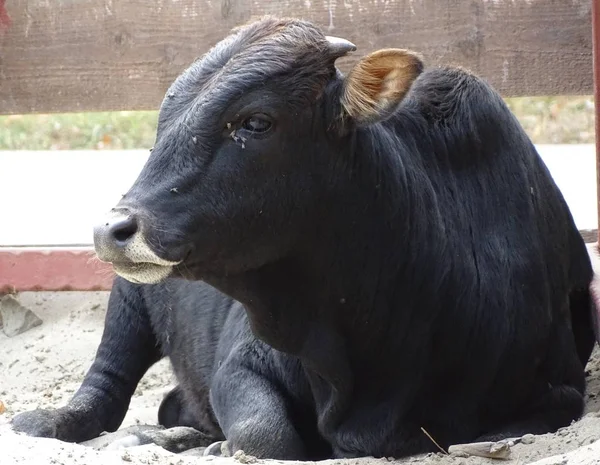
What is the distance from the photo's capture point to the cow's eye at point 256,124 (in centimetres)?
354

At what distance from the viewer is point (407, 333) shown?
3.98 m

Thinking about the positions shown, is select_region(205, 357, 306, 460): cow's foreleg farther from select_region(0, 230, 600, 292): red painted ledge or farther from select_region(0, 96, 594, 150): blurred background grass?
select_region(0, 96, 594, 150): blurred background grass

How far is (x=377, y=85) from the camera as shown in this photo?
3.64 m

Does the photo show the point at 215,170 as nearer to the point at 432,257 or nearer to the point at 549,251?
the point at 432,257

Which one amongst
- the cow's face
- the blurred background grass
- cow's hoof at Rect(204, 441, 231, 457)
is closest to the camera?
the cow's face

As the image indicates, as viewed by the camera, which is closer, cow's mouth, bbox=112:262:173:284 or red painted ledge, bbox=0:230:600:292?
cow's mouth, bbox=112:262:173:284

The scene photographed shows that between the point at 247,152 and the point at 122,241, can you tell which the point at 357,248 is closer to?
the point at 247,152

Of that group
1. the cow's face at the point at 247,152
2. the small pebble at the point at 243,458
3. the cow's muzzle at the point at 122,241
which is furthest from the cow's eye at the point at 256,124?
the small pebble at the point at 243,458

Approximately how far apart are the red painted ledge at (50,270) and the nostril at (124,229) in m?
2.72

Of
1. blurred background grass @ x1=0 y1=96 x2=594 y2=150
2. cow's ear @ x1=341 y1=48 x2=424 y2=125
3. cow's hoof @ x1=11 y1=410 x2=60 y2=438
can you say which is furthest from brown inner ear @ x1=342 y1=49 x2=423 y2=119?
blurred background grass @ x1=0 y1=96 x2=594 y2=150

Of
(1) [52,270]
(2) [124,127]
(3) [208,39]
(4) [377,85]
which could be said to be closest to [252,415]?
(4) [377,85]

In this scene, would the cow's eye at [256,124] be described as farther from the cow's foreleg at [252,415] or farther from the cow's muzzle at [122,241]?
the cow's foreleg at [252,415]

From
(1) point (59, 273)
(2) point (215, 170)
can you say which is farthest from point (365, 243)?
(1) point (59, 273)

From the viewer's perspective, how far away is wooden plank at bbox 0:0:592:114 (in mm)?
6078
